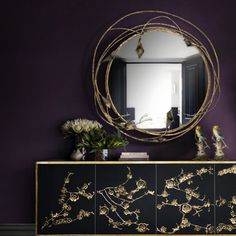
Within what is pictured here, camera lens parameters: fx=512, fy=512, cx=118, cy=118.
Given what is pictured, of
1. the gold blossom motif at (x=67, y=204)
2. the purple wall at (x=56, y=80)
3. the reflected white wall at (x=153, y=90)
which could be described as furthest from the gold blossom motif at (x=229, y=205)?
the gold blossom motif at (x=67, y=204)

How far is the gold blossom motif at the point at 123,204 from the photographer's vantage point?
3891 millimetres

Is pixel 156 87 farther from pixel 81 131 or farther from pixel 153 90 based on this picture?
pixel 81 131

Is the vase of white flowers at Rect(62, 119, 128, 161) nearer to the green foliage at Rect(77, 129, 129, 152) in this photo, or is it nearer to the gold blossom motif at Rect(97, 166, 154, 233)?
the green foliage at Rect(77, 129, 129, 152)

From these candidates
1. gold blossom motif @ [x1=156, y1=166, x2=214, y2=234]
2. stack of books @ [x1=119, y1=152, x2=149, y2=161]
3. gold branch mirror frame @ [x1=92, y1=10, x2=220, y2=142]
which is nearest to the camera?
gold blossom motif @ [x1=156, y1=166, x2=214, y2=234]

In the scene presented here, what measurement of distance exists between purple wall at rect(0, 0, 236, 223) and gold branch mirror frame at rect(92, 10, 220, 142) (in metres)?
→ 0.06

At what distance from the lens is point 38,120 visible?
424 cm

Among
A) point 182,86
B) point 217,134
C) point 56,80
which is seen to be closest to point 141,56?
point 182,86

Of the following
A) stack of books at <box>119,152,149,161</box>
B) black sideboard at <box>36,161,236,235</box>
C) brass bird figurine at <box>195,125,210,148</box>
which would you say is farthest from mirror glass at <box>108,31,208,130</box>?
black sideboard at <box>36,161,236,235</box>

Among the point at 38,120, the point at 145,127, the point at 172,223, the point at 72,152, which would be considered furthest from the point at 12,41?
the point at 172,223

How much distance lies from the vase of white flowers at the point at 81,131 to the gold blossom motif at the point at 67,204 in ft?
0.66

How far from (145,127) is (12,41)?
4.31ft

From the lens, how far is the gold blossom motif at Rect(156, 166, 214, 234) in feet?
12.8

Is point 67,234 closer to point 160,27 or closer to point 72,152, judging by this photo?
point 72,152

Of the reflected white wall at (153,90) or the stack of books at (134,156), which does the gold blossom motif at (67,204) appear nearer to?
the stack of books at (134,156)
